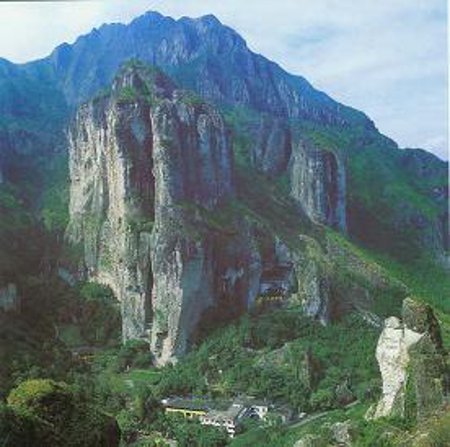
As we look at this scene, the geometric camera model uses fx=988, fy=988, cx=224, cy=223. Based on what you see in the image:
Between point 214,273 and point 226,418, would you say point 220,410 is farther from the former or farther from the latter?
point 214,273

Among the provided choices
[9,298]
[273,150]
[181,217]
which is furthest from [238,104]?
[9,298]

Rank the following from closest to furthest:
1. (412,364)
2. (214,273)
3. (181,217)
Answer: (412,364) → (181,217) → (214,273)

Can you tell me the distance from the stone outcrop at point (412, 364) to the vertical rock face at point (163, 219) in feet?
74.7

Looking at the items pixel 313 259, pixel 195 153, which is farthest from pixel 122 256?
pixel 313 259

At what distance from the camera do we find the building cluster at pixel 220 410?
3759cm

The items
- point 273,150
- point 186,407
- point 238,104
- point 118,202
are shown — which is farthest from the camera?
point 238,104

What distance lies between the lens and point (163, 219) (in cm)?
5000

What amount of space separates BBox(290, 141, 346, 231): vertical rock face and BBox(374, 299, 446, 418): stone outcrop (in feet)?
106

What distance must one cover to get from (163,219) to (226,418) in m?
14.8

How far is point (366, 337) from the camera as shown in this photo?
4569cm

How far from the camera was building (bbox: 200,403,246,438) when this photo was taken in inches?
1467

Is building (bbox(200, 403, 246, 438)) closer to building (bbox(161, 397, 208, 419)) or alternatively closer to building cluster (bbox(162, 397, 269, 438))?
building cluster (bbox(162, 397, 269, 438))

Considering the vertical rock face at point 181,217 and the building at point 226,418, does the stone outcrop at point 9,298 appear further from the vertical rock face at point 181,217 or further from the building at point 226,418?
the building at point 226,418

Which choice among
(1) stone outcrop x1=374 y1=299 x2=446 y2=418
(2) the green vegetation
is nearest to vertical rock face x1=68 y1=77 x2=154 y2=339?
(1) stone outcrop x1=374 y1=299 x2=446 y2=418
